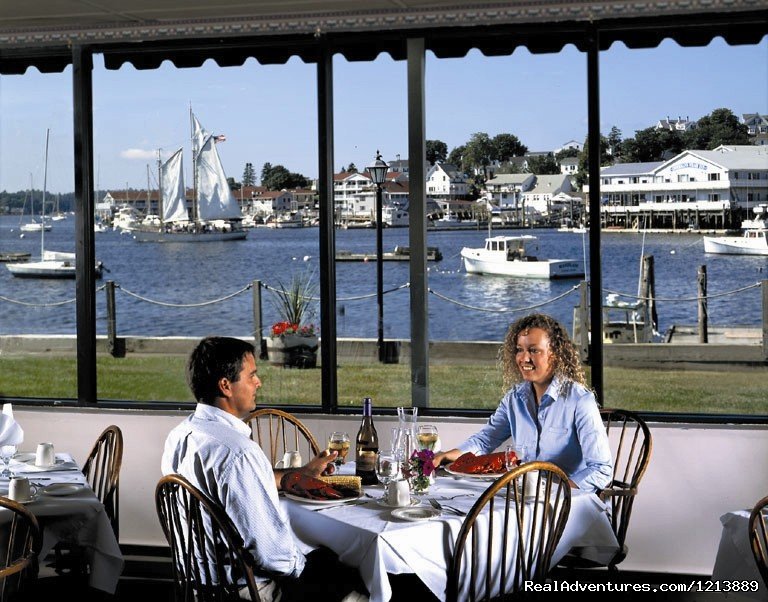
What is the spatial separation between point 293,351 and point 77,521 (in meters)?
3.38

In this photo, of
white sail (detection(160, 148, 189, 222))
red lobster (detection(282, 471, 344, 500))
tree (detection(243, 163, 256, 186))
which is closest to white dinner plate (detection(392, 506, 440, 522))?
red lobster (detection(282, 471, 344, 500))

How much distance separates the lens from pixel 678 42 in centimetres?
461

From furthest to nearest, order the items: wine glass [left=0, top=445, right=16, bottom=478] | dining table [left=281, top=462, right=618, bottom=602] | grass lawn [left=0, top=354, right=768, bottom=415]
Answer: grass lawn [left=0, top=354, right=768, bottom=415]
wine glass [left=0, top=445, right=16, bottom=478]
dining table [left=281, top=462, right=618, bottom=602]

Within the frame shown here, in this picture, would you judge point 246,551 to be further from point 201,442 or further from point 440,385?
point 440,385

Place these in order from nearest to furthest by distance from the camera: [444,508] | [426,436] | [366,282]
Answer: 1. [444,508]
2. [426,436]
3. [366,282]

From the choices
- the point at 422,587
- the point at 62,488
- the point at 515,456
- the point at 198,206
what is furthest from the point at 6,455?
the point at 198,206

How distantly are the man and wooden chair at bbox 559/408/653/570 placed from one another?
40.3 inches

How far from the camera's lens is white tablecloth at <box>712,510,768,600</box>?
10.1 ft

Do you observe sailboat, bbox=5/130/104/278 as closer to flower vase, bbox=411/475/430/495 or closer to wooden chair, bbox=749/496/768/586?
flower vase, bbox=411/475/430/495

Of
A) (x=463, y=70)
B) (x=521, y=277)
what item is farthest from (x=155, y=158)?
(x=521, y=277)

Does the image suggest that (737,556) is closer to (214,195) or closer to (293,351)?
(293,351)

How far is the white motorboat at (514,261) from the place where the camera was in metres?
5.86

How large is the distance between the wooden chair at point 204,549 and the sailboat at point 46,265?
409 cm

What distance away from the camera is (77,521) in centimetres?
348
